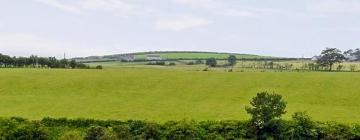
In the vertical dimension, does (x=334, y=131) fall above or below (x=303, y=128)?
below

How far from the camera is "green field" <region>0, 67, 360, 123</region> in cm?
5650

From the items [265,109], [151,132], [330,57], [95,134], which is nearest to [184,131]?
[151,132]

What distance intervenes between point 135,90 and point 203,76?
16.8 m

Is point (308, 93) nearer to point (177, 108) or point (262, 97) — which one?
point (177, 108)

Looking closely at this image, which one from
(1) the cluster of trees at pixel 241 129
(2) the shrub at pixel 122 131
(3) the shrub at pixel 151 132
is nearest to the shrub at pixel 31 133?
(1) the cluster of trees at pixel 241 129

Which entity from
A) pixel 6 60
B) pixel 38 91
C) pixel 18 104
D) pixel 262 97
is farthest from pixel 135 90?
pixel 6 60

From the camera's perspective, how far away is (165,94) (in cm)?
6925

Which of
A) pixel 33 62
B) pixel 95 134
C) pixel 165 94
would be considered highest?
pixel 33 62

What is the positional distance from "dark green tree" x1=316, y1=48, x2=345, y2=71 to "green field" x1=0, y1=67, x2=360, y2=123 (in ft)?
181

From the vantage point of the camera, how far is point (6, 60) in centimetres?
12462

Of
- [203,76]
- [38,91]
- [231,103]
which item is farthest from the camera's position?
[203,76]

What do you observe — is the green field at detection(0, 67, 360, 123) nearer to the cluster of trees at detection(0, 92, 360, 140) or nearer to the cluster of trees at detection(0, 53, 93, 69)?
the cluster of trees at detection(0, 92, 360, 140)

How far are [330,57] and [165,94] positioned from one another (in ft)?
275

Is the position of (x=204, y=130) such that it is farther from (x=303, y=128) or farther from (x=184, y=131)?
(x=303, y=128)
